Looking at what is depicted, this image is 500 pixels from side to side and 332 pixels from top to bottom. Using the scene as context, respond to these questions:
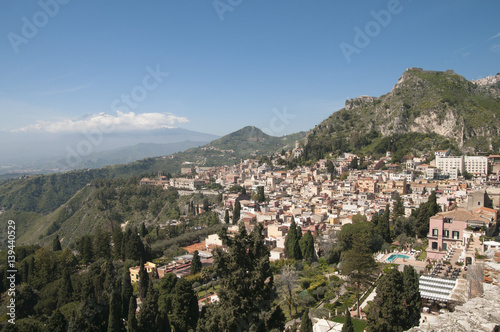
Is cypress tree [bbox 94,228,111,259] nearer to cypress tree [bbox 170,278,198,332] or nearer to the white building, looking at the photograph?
cypress tree [bbox 170,278,198,332]

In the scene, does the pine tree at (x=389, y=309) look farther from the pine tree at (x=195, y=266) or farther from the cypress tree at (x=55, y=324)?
the pine tree at (x=195, y=266)

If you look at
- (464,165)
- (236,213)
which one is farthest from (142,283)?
(464,165)

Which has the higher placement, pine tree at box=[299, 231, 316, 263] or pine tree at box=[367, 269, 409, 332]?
pine tree at box=[367, 269, 409, 332]

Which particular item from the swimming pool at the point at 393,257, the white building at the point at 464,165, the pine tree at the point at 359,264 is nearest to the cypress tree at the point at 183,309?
the pine tree at the point at 359,264

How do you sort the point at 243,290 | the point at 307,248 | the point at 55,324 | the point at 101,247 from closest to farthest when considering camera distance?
the point at 243,290
the point at 55,324
the point at 307,248
the point at 101,247

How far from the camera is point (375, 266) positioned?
14.5 m

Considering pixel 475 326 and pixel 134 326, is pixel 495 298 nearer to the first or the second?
pixel 475 326

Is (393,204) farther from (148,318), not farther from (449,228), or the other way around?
(148,318)

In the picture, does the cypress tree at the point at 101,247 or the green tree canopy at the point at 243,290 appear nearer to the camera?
the green tree canopy at the point at 243,290

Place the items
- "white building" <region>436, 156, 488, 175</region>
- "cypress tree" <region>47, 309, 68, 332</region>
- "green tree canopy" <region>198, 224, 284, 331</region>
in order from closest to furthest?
"green tree canopy" <region>198, 224, 284, 331</region>
"cypress tree" <region>47, 309, 68, 332</region>
"white building" <region>436, 156, 488, 175</region>

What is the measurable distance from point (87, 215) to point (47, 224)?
20.0ft

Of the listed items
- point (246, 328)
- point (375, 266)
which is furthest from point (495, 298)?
point (375, 266)

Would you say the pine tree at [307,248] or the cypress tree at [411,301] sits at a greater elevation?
the cypress tree at [411,301]

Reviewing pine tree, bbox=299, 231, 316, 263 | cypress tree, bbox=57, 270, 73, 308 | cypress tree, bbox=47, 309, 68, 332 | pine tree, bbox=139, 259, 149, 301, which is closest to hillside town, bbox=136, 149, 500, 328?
pine tree, bbox=299, 231, 316, 263
